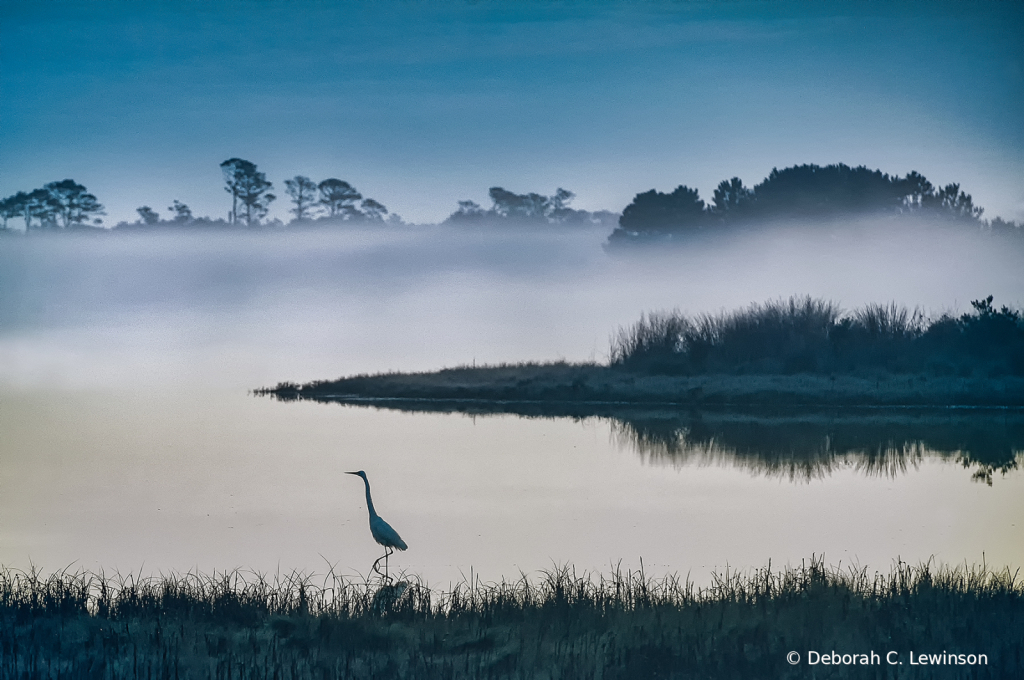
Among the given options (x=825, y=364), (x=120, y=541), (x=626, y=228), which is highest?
(x=626, y=228)

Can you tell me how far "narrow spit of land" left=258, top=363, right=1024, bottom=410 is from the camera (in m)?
17.2

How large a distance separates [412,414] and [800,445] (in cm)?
695

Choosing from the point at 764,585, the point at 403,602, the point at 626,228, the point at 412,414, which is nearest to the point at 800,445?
the point at 412,414

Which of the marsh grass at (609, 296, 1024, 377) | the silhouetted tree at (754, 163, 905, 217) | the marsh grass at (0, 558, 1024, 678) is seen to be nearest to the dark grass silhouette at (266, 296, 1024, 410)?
the marsh grass at (609, 296, 1024, 377)

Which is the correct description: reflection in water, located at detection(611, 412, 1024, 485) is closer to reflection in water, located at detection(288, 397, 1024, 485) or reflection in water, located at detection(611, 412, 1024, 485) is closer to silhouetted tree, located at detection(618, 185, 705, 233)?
reflection in water, located at detection(288, 397, 1024, 485)

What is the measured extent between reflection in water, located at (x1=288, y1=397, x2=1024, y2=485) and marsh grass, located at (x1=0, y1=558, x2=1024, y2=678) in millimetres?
5901

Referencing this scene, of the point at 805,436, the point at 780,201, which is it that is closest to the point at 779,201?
the point at 780,201

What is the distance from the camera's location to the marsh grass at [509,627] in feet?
14.3

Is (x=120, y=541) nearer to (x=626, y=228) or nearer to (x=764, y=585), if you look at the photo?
(x=764, y=585)

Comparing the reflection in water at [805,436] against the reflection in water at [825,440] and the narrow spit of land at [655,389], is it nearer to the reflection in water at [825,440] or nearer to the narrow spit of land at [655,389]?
the reflection in water at [825,440]

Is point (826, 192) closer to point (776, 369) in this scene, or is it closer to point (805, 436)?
point (776, 369)

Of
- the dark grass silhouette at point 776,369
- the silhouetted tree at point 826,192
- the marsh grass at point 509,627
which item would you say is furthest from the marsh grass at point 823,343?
the marsh grass at point 509,627

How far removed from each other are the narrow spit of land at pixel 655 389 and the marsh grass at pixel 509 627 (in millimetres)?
12175

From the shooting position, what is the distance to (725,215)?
90.9 feet
